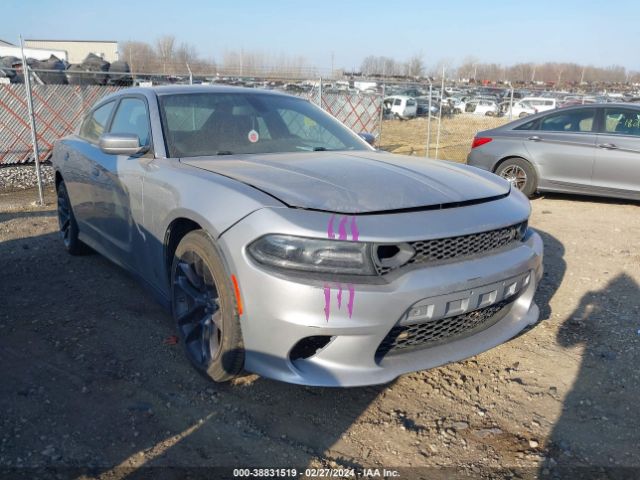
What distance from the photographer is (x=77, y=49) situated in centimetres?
5297

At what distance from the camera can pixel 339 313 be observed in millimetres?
2279

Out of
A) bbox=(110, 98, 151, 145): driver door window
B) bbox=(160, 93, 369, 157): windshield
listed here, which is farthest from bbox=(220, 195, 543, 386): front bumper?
bbox=(110, 98, 151, 145): driver door window

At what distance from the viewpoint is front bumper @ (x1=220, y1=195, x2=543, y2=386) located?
2279mm

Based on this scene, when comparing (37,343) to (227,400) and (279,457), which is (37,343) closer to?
(227,400)

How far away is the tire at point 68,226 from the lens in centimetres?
490

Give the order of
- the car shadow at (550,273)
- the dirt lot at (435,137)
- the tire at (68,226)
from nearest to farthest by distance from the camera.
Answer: the car shadow at (550,273) → the tire at (68,226) → the dirt lot at (435,137)

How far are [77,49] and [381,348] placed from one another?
5883cm

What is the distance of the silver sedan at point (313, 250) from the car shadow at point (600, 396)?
509 millimetres

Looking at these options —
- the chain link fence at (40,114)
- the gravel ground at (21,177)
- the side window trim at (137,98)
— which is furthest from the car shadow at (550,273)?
the chain link fence at (40,114)

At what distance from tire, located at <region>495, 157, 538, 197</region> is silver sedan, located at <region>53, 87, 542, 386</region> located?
4.86 metres

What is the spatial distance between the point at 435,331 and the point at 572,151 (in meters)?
5.88

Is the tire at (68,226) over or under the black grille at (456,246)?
under

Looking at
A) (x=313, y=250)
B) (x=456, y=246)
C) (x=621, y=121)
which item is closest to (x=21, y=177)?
(x=313, y=250)

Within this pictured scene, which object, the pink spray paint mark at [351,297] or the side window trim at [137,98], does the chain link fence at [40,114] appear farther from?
the pink spray paint mark at [351,297]
